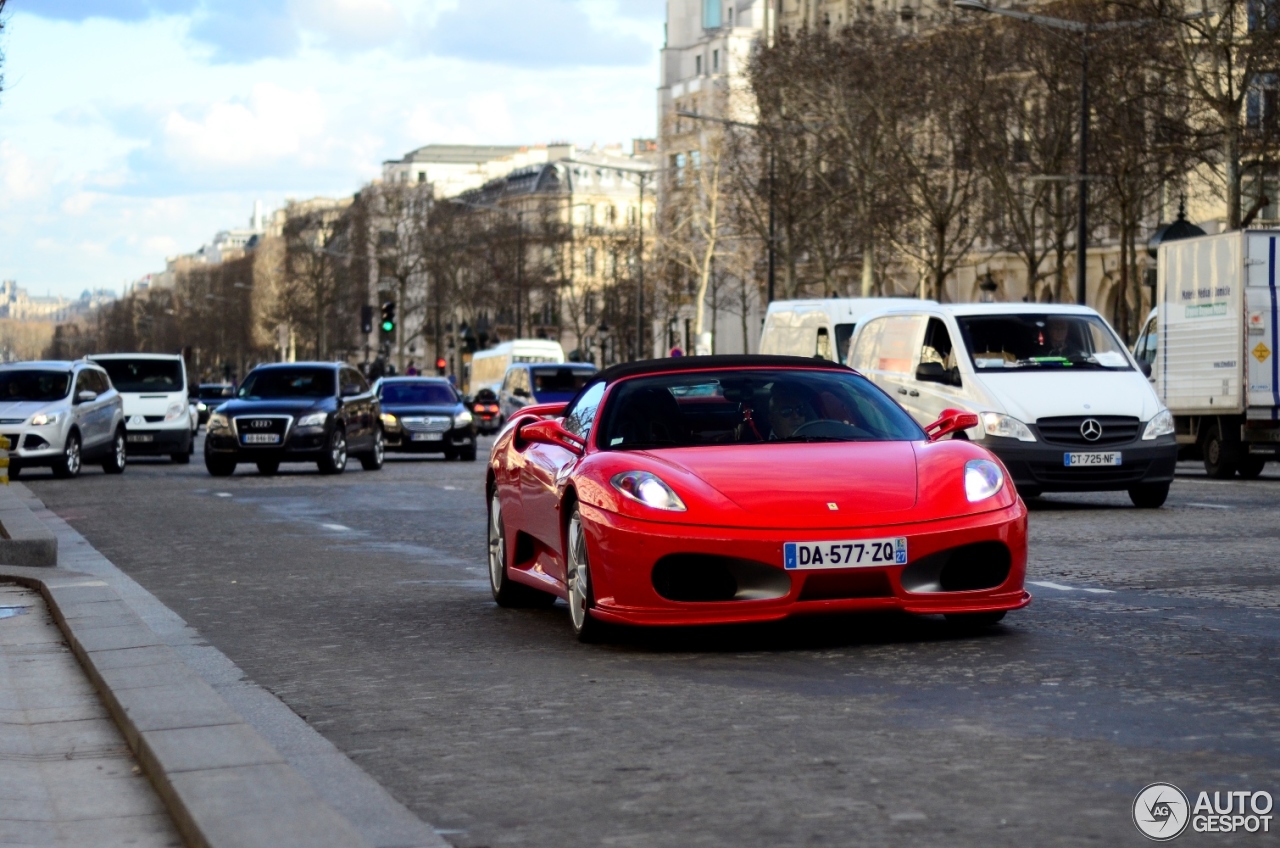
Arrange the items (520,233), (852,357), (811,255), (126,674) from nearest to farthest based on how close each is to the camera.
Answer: (126,674) < (852,357) < (811,255) < (520,233)

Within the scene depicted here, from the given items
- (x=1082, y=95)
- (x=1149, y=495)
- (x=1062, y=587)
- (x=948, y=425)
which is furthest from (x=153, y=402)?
(x=948, y=425)

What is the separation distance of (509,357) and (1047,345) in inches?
2104

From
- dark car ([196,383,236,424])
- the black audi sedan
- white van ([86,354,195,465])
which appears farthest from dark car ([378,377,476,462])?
dark car ([196,383,236,424])

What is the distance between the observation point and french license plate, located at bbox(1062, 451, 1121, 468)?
18.9m

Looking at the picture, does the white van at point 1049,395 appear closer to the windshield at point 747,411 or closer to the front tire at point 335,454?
the windshield at point 747,411

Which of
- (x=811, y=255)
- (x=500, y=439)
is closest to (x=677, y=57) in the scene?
(x=811, y=255)

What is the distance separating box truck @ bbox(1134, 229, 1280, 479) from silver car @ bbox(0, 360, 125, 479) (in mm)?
14418

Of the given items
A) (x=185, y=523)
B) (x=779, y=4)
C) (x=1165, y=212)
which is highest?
(x=779, y=4)

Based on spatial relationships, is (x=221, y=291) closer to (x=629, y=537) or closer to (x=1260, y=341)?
(x=1260, y=341)

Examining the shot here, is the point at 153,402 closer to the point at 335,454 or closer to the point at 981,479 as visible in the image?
the point at 335,454

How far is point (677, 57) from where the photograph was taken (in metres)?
136

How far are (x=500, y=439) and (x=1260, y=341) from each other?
53.7 feet

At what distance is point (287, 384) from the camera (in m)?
32.5

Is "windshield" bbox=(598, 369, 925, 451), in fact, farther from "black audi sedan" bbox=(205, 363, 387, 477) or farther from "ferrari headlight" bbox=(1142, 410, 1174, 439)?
"black audi sedan" bbox=(205, 363, 387, 477)
